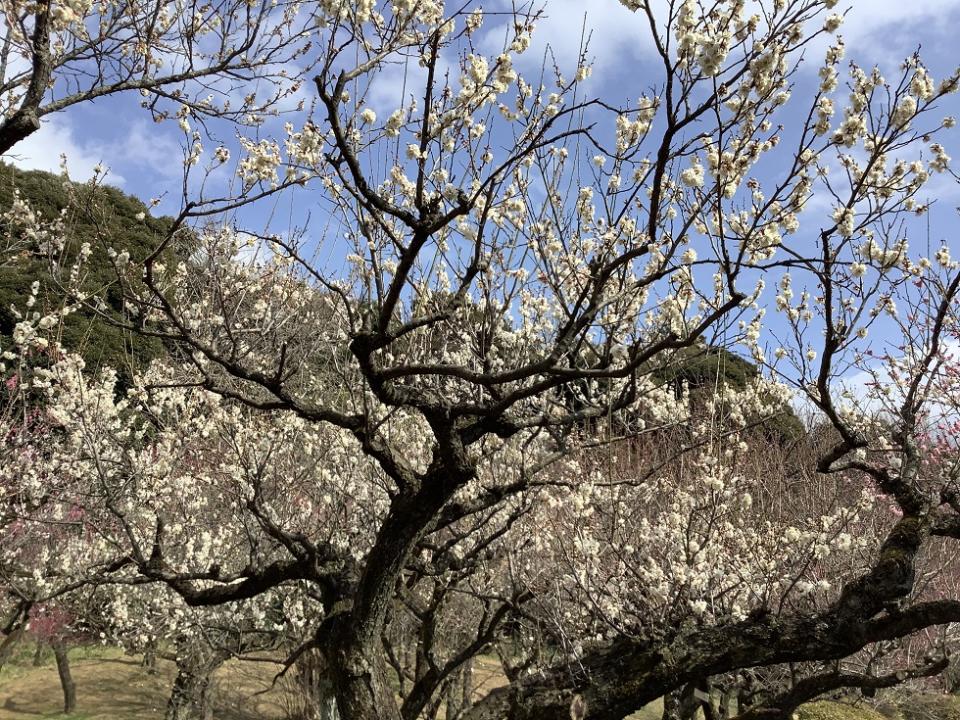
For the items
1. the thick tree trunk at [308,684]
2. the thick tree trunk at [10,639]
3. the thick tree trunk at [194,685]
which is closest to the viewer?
the thick tree trunk at [194,685]

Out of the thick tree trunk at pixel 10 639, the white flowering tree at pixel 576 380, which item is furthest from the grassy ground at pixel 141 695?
the white flowering tree at pixel 576 380

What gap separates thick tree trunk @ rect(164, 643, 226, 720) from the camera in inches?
357

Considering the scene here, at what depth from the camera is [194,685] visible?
9133 mm

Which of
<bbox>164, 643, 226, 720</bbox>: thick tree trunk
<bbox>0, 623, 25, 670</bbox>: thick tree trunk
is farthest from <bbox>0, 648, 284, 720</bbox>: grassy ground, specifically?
<bbox>0, 623, 25, 670</bbox>: thick tree trunk

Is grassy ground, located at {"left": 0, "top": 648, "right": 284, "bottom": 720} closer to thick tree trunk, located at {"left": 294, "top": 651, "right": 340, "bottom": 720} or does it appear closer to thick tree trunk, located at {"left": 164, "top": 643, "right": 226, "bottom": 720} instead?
thick tree trunk, located at {"left": 164, "top": 643, "right": 226, "bottom": 720}

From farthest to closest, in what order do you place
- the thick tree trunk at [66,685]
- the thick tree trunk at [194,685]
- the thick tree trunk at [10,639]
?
the thick tree trunk at [66,685]
the thick tree trunk at [10,639]
the thick tree trunk at [194,685]

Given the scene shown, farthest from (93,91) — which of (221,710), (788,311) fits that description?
(221,710)

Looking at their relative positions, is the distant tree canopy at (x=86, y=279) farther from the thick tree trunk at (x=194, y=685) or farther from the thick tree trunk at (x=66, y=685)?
the thick tree trunk at (x=194, y=685)

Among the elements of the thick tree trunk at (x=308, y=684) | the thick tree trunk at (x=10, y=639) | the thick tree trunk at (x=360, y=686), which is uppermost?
the thick tree trunk at (x=10, y=639)

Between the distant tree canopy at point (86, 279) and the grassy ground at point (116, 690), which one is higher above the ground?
the distant tree canopy at point (86, 279)

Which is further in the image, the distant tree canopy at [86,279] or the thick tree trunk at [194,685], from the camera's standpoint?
the distant tree canopy at [86,279]

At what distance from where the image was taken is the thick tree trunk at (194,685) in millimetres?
9062

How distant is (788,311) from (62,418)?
8.77 meters

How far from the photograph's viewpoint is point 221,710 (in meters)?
10.6
